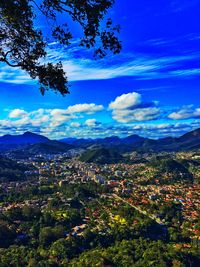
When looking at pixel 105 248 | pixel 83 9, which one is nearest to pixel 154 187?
pixel 105 248

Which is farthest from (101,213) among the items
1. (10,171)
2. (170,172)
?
(10,171)

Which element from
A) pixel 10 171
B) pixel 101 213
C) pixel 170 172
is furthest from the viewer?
pixel 10 171

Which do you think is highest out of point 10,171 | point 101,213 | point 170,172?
point 10,171

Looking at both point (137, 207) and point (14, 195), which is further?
point (14, 195)

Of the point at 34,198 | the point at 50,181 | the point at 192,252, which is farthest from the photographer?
the point at 50,181

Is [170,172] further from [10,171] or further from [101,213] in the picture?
[101,213]

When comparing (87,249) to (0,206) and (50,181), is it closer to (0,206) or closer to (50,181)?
(0,206)

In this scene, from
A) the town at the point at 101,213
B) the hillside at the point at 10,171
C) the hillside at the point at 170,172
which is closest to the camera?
the town at the point at 101,213

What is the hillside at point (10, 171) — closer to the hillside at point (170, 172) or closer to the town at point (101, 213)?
the town at point (101, 213)

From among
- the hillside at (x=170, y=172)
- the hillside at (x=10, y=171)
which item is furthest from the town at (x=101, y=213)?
the hillside at (x=10, y=171)

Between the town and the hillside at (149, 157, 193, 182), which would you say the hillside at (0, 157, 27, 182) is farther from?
the hillside at (149, 157, 193, 182)

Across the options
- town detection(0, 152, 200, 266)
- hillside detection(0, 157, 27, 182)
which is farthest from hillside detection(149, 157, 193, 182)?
hillside detection(0, 157, 27, 182)
